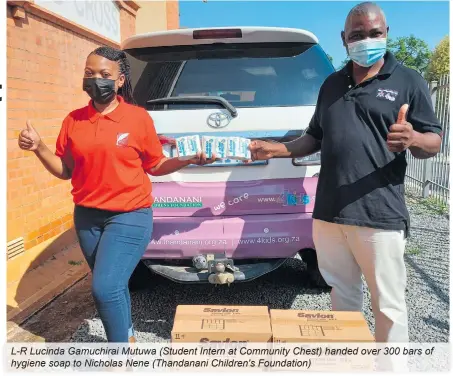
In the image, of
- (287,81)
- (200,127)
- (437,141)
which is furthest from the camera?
(287,81)

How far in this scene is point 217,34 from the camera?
3.41 meters

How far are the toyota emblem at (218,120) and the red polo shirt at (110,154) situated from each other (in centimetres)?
57

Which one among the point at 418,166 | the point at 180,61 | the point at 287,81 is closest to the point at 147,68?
the point at 180,61

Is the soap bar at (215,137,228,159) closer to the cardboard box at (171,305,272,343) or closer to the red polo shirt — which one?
the red polo shirt

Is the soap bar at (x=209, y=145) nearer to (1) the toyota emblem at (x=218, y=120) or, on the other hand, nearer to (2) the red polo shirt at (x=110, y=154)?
(2) the red polo shirt at (x=110, y=154)

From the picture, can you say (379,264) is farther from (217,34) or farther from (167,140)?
(217,34)

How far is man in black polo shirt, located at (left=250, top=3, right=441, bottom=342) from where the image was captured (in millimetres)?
2355

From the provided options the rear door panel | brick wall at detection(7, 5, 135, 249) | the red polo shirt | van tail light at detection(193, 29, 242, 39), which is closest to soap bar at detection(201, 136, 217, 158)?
the red polo shirt

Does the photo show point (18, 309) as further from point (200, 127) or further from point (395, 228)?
point (395, 228)

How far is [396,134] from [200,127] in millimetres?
1407

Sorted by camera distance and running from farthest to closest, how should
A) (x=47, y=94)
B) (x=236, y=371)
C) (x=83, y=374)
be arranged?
(x=47, y=94)
(x=83, y=374)
(x=236, y=371)

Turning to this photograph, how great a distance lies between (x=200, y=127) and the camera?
3.16 metres

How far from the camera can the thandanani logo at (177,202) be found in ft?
10.4

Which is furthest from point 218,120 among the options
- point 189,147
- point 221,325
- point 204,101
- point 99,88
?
→ point 221,325
